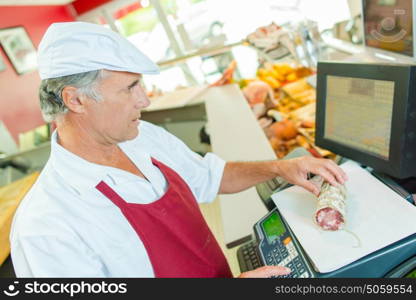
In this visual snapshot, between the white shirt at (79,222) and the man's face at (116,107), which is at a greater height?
the man's face at (116,107)

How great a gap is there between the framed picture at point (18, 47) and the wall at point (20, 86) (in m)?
0.09

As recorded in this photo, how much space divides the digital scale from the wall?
18.9 feet

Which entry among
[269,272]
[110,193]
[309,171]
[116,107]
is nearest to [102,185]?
[110,193]

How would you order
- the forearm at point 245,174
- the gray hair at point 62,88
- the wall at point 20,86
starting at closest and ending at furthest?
the gray hair at point 62,88
the forearm at point 245,174
the wall at point 20,86

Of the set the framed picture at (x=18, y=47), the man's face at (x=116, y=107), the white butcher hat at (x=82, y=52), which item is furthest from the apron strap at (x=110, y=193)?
the framed picture at (x=18, y=47)

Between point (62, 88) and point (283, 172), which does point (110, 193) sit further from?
point (283, 172)

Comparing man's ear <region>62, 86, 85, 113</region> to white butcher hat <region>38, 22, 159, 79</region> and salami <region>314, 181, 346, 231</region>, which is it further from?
salami <region>314, 181, 346, 231</region>

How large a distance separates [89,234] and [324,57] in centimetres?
147

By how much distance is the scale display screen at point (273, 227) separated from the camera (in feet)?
2.63

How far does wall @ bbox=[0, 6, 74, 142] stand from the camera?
541cm

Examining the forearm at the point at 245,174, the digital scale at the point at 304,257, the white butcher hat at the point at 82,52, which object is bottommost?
the digital scale at the point at 304,257

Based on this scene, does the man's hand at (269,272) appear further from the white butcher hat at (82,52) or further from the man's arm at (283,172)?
the white butcher hat at (82,52)

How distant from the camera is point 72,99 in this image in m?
0.72

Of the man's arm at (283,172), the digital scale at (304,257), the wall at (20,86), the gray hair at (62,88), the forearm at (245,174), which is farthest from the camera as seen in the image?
the wall at (20,86)
